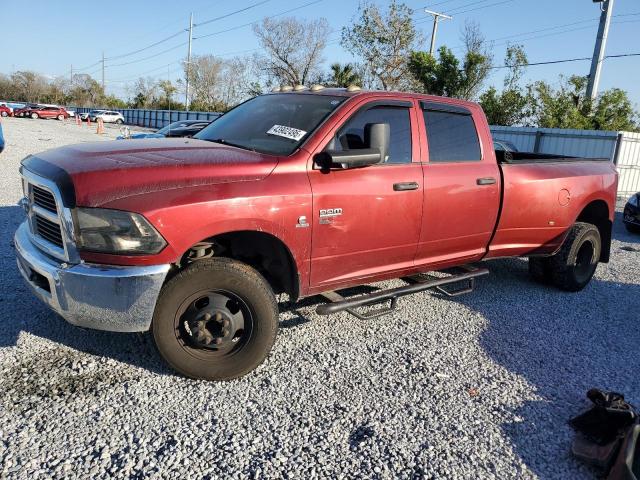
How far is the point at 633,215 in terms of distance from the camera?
9.98 meters

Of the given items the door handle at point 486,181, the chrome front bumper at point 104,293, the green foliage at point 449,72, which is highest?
the green foliage at point 449,72

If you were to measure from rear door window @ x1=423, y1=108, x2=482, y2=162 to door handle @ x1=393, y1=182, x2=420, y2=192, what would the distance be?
375 millimetres

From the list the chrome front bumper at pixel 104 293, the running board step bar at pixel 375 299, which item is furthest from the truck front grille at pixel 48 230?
the running board step bar at pixel 375 299

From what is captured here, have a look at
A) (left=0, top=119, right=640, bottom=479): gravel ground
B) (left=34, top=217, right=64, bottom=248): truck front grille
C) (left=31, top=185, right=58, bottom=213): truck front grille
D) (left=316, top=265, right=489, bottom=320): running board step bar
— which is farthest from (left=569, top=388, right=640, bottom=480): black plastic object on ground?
(left=31, top=185, right=58, bottom=213): truck front grille

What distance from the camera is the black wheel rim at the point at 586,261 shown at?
589 cm

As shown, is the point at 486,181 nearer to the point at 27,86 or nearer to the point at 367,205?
the point at 367,205

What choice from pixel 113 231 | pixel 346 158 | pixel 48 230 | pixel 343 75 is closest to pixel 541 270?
pixel 346 158

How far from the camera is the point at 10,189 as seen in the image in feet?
30.3

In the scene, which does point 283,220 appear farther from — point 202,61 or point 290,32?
point 202,61

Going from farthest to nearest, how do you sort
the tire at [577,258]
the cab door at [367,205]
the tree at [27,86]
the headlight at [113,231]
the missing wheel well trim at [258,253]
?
the tree at [27,86], the tire at [577,258], the cab door at [367,205], the missing wheel well trim at [258,253], the headlight at [113,231]

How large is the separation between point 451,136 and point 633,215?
731cm

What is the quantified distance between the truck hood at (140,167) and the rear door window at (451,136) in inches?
62.8

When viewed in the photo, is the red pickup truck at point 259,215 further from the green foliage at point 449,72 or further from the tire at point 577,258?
the green foliage at point 449,72

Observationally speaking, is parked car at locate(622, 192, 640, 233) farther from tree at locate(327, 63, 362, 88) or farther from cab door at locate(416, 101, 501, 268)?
tree at locate(327, 63, 362, 88)
